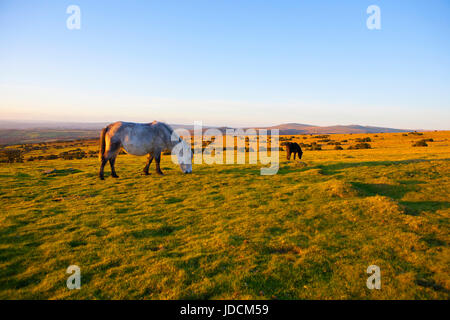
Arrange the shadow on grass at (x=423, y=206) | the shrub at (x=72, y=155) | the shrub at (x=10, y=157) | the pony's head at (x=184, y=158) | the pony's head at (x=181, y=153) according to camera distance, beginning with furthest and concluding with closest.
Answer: the shrub at (x=72, y=155) → the shrub at (x=10, y=157) → the pony's head at (x=184, y=158) → the pony's head at (x=181, y=153) → the shadow on grass at (x=423, y=206)

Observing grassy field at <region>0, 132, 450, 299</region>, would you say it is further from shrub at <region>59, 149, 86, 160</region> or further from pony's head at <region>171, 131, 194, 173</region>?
shrub at <region>59, 149, 86, 160</region>

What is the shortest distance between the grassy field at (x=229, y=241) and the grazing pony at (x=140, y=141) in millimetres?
3071

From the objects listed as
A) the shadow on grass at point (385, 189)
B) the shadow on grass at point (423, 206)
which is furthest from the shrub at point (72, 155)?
the shadow on grass at point (423, 206)

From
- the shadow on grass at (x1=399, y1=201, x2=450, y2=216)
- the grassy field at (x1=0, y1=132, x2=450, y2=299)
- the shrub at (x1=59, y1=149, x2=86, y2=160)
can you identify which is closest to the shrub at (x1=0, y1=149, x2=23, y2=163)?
the shrub at (x1=59, y1=149, x2=86, y2=160)

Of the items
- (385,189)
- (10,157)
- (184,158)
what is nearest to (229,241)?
(385,189)

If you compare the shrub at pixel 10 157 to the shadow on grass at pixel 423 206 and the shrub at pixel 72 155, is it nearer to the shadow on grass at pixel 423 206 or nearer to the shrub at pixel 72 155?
the shrub at pixel 72 155

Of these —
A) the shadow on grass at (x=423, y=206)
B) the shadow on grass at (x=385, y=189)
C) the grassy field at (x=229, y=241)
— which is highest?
the shadow on grass at (x=385, y=189)

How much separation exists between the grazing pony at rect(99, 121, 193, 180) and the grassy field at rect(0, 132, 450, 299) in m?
3.07

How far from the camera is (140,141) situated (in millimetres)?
14461

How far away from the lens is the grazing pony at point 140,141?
1427 cm

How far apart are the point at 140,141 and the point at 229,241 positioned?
34.7 feet

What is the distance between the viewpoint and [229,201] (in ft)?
33.0

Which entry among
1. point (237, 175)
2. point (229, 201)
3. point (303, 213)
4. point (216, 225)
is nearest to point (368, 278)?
point (303, 213)
